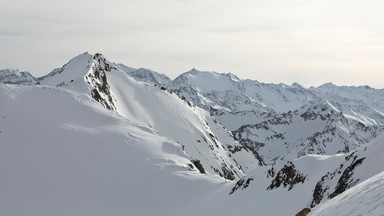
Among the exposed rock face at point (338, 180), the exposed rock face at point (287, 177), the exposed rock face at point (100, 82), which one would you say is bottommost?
the exposed rock face at point (287, 177)

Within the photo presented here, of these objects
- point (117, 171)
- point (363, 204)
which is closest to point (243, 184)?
point (117, 171)

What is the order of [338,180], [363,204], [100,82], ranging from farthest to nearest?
[100,82] → [338,180] → [363,204]

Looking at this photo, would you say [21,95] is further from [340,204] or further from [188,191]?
[340,204]

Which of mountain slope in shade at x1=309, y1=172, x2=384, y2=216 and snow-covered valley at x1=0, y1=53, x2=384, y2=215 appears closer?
mountain slope in shade at x1=309, y1=172, x2=384, y2=216

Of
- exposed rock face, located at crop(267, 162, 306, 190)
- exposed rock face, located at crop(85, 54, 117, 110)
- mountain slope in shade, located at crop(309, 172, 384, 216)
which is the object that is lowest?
exposed rock face, located at crop(267, 162, 306, 190)

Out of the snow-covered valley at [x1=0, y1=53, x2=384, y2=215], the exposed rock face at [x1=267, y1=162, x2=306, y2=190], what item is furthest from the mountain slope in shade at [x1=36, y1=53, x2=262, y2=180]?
the exposed rock face at [x1=267, y1=162, x2=306, y2=190]

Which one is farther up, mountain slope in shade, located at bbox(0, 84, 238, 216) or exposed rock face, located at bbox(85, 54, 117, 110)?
exposed rock face, located at bbox(85, 54, 117, 110)

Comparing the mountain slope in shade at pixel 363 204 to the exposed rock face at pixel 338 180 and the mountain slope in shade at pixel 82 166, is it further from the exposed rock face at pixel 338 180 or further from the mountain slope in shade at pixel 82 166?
the mountain slope in shade at pixel 82 166

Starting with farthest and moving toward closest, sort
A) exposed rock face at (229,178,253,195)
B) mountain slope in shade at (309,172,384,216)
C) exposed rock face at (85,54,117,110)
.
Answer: exposed rock face at (85,54,117,110) → exposed rock face at (229,178,253,195) → mountain slope in shade at (309,172,384,216)

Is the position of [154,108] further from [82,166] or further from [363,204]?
[363,204]

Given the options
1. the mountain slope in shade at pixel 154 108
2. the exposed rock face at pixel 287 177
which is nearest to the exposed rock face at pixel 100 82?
the mountain slope in shade at pixel 154 108

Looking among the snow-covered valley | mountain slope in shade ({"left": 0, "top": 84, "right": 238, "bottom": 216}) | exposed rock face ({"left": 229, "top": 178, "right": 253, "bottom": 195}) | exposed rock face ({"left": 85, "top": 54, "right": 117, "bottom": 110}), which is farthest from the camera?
exposed rock face ({"left": 85, "top": 54, "right": 117, "bottom": 110})

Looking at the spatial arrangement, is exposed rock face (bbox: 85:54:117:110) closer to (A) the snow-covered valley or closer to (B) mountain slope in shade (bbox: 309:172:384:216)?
(A) the snow-covered valley

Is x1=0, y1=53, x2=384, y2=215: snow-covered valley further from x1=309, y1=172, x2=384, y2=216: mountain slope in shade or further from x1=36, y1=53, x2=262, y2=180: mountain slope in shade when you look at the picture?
x1=36, y1=53, x2=262, y2=180: mountain slope in shade
